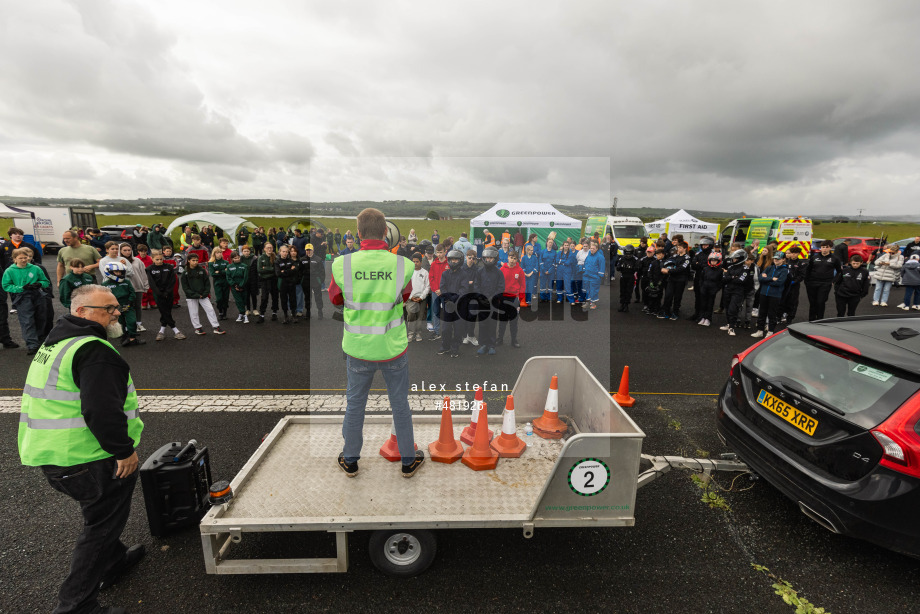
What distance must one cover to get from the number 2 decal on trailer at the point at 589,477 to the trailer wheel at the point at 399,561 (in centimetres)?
108

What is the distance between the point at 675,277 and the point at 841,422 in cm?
889

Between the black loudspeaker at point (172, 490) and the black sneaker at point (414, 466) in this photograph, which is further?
the black sneaker at point (414, 466)

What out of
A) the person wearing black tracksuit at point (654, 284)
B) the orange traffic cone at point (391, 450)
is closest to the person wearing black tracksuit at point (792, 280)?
the person wearing black tracksuit at point (654, 284)

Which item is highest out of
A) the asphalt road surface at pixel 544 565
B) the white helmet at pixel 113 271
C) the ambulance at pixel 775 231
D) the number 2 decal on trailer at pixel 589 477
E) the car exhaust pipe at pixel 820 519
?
the ambulance at pixel 775 231

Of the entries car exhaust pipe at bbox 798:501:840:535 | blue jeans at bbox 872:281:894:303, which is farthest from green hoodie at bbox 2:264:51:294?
blue jeans at bbox 872:281:894:303

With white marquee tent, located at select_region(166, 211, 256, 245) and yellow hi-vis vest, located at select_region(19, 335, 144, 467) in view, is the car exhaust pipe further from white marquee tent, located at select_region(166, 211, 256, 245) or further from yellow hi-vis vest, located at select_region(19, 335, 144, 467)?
white marquee tent, located at select_region(166, 211, 256, 245)

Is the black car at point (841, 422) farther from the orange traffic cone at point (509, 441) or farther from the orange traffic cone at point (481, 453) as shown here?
the orange traffic cone at point (481, 453)

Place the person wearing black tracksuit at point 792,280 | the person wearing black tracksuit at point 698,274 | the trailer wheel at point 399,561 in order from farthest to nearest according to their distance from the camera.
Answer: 1. the person wearing black tracksuit at point 698,274
2. the person wearing black tracksuit at point 792,280
3. the trailer wheel at point 399,561

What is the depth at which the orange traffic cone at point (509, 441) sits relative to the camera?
148 inches

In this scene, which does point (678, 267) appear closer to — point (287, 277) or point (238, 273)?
point (287, 277)

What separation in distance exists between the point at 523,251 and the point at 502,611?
39.3 feet

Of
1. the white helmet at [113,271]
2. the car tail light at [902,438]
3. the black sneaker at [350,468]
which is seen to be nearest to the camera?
the car tail light at [902,438]

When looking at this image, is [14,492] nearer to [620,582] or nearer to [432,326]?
[620,582]

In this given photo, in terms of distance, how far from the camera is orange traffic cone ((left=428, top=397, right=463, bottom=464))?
11.9ft
